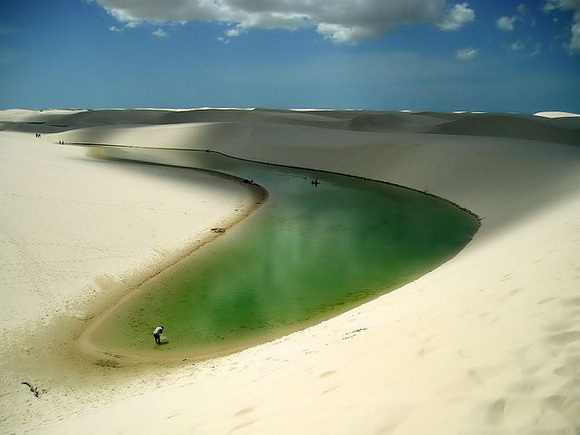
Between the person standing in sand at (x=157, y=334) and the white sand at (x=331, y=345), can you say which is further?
the person standing in sand at (x=157, y=334)

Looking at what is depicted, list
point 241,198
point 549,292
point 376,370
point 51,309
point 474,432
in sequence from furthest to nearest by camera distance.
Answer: point 241,198 < point 51,309 < point 549,292 < point 376,370 < point 474,432

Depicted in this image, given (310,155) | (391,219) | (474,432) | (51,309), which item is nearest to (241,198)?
(391,219)

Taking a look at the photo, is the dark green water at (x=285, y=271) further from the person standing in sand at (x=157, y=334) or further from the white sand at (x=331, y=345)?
the white sand at (x=331, y=345)

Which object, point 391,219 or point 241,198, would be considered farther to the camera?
point 241,198

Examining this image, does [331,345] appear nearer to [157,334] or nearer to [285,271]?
[157,334]

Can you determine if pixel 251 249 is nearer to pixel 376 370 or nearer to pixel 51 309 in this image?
pixel 51 309

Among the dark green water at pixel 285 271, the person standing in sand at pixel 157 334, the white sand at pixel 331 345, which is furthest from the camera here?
the dark green water at pixel 285 271

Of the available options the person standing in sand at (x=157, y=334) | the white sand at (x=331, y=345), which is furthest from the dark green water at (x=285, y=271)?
the white sand at (x=331, y=345)
